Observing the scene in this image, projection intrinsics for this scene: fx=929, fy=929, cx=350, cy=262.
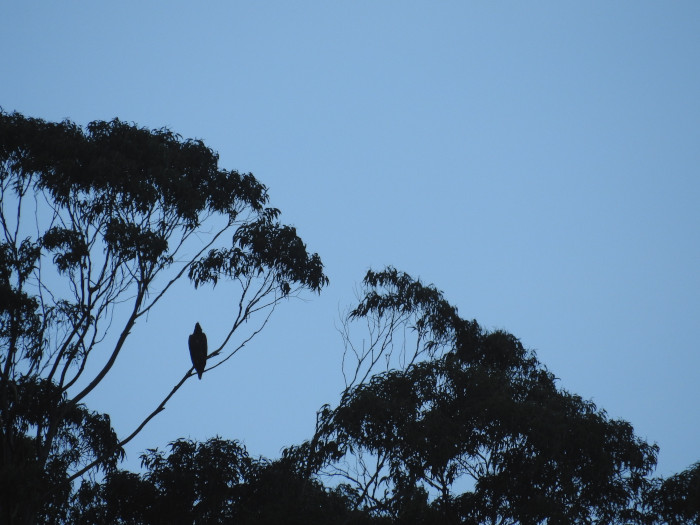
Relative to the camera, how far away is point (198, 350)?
1369 cm

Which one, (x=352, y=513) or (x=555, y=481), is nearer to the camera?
(x=352, y=513)

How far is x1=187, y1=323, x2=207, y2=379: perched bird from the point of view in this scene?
13430mm

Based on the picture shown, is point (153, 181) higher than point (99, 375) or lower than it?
higher

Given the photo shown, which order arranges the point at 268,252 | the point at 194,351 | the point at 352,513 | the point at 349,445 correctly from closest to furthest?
the point at 352,513
the point at 194,351
the point at 349,445
the point at 268,252

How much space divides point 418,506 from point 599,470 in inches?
116

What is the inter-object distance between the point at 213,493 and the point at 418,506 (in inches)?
119

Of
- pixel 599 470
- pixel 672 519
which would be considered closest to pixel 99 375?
pixel 599 470

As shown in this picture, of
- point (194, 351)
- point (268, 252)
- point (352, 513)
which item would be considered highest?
point (268, 252)

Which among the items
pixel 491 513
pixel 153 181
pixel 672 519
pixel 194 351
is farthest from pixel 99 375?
pixel 672 519

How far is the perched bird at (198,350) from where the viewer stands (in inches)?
529

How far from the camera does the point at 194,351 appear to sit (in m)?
13.6

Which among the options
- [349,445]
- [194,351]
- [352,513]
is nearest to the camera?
[352,513]

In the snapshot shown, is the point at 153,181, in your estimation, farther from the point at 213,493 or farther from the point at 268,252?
the point at 213,493

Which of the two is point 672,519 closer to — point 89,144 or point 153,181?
point 153,181
